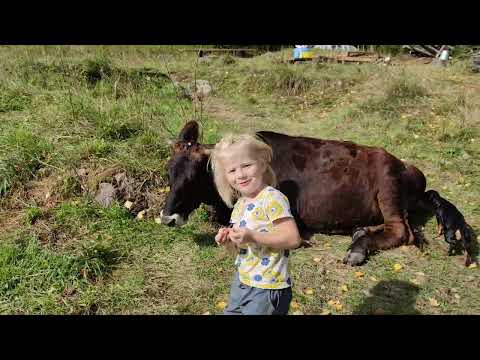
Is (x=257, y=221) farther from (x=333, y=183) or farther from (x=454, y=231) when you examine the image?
(x=454, y=231)

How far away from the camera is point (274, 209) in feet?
7.76

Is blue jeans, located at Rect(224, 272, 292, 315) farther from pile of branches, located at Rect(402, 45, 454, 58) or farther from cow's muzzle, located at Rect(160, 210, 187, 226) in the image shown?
pile of branches, located at Rect(402, 45, 454, 58)

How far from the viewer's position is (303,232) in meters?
4.93

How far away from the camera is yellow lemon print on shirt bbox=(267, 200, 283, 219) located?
2.36 m

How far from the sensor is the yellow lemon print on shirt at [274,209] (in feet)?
7.73

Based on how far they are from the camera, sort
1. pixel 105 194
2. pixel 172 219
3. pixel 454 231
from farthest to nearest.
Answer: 1. pixel 105 194
2. pixel 454 231
3. pixel 172 219

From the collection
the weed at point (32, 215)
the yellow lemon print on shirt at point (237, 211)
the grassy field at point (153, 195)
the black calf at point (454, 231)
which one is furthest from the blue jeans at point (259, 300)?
the weed at point (32, 215)

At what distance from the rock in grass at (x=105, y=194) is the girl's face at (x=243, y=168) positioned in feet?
9.90

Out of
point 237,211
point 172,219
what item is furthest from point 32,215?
point 237,211

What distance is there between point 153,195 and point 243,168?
10.1 feet

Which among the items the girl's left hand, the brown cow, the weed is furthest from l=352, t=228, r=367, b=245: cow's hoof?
the weed

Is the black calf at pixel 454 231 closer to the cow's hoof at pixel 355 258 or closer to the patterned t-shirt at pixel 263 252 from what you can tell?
the cow's hoof at pixel 355 258
